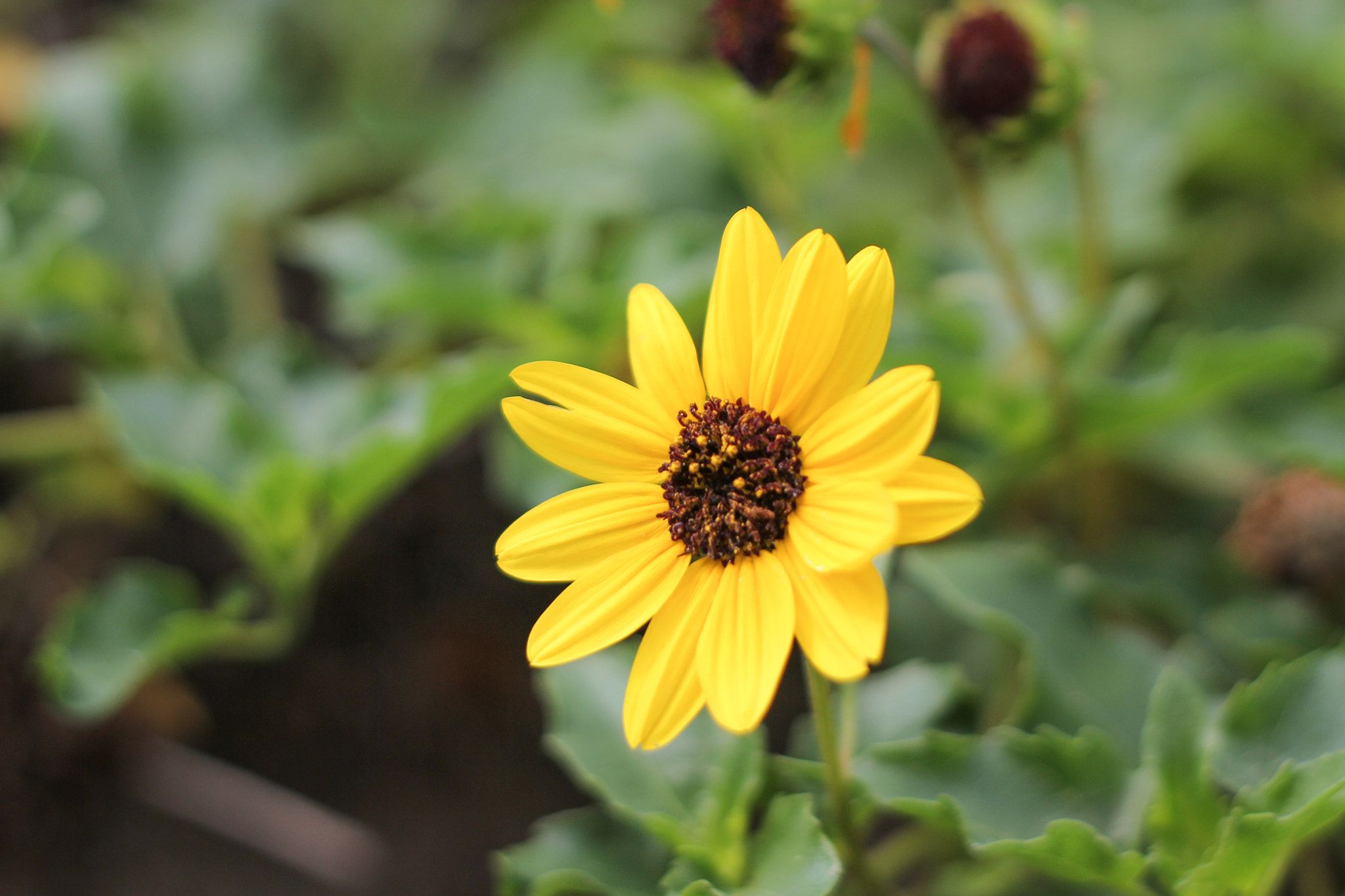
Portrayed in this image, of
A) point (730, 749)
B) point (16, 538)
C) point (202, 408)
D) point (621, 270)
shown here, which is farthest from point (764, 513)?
point (16, 538)

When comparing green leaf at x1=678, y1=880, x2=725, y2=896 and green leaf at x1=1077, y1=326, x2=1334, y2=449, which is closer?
green leaf at x1=678, y1=880, x2=725, y2=896

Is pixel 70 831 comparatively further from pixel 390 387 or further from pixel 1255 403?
→ pixel 1255 403

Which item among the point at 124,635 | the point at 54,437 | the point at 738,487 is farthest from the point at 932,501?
the point at 54,437

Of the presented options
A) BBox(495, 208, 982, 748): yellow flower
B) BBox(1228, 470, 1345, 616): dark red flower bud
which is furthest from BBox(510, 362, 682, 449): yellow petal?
Result: BBox(1228, 470, 1345, 616): dark red flower bud

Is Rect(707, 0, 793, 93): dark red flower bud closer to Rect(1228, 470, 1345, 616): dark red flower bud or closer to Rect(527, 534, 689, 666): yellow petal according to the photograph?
Rect(527, 534, 689, 666): yellow petal

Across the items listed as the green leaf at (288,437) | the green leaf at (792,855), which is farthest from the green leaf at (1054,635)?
the green leaf at (288,437)

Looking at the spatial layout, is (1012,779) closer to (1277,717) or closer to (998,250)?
(1277,717)
